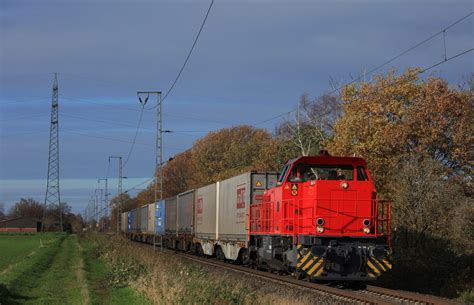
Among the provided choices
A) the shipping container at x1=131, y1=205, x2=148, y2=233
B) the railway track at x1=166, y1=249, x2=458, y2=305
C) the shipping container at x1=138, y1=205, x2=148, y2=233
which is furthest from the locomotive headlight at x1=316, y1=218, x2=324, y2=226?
the shipping container at x1=131, y1=205, x2=148, y2=233

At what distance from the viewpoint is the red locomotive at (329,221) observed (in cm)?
1650

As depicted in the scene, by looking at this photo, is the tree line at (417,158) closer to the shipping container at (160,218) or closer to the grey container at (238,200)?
the grey container at (238,200)

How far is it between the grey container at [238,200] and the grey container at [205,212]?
5.34 ft

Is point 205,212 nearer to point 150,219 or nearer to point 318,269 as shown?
point 318,269

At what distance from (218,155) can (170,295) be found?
67193 mm

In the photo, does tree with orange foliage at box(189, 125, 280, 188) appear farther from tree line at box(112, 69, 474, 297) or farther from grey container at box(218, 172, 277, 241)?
grey container at box(218, 172, 277, 241)

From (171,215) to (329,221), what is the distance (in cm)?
2895

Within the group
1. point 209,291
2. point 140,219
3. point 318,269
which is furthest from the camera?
point 140,219

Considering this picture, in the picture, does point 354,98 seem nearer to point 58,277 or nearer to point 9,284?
point 58,277

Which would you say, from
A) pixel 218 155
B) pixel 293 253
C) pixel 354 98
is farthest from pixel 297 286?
pixel 218 155

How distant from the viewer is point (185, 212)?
129 ft

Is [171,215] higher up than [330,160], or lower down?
lower down

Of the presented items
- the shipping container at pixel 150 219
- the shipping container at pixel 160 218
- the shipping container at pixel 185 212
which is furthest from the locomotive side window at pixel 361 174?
the shipping container at pixel 150 219

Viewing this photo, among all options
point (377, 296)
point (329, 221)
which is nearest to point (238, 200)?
point (329, 221)
